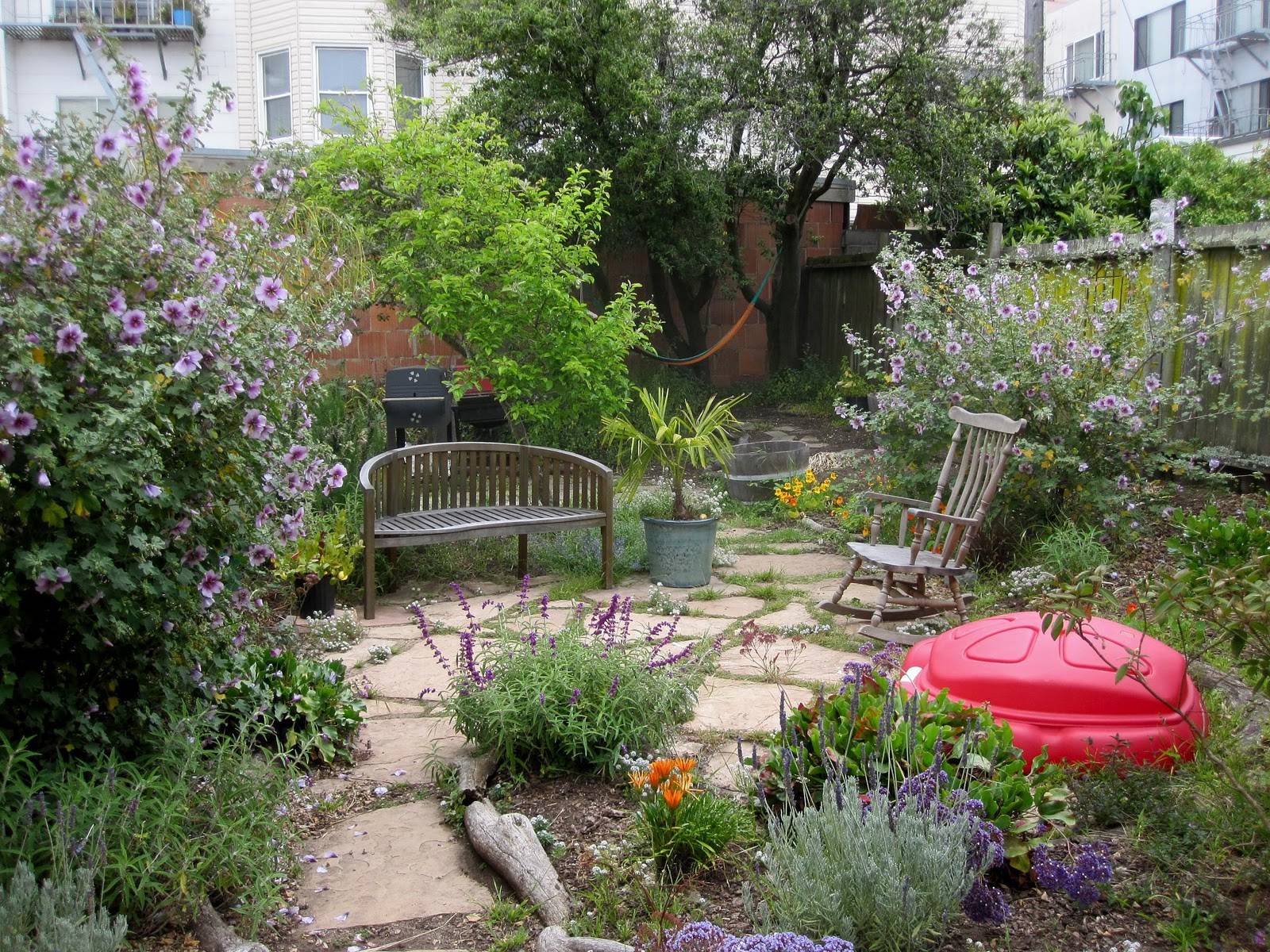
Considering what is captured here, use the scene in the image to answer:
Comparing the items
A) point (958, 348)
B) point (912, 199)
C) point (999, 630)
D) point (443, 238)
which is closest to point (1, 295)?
point (999, 630)

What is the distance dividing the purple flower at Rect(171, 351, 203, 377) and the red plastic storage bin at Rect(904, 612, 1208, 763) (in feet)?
7.29

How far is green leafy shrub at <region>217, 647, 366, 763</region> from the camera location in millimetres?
3305

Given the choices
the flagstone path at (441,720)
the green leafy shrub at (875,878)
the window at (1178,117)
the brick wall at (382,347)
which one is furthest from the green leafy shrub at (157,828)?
the window at (1178,117)

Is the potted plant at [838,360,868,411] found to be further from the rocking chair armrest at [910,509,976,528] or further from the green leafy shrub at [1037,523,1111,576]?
the rocking chair armrest at [910,509,976,528]

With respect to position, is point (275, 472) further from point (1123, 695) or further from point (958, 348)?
point (958, 348)

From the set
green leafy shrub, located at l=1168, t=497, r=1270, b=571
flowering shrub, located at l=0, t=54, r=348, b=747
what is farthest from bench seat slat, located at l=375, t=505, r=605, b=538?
green leafy shrub, located at l=1168, t=497, r=1270, b=571

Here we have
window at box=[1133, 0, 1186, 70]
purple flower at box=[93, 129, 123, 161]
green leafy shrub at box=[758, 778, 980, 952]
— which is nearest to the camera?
green leafy shrub at box=[758, 778, 980, 952]

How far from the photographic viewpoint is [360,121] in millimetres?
8414

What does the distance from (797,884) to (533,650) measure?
1.48 meters

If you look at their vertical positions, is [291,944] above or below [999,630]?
below

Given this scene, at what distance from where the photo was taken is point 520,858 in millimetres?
2723

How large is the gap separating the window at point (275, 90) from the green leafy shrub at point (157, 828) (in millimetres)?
14529

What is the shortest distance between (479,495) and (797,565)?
6.31 feet

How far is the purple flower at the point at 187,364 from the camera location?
252 cm
